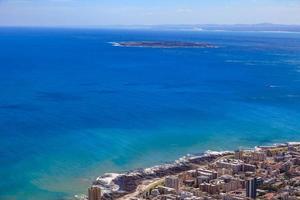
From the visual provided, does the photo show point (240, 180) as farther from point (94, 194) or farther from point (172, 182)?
point (94, 194)

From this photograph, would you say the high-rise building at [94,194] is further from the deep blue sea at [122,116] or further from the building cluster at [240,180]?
the deep blue sea at [122,116]

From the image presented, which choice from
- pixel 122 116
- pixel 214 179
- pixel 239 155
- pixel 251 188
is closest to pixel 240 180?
pixel 214 179

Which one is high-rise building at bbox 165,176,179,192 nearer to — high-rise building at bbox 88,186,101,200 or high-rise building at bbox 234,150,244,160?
high-rise building at bbox 88,186,101,200

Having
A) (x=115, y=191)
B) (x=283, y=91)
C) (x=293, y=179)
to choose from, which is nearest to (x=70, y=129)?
(x=115, y=191)

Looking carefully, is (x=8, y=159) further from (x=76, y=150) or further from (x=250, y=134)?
(x=250, y=134)

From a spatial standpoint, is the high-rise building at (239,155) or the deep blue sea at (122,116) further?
the high-rise building at (239,155)

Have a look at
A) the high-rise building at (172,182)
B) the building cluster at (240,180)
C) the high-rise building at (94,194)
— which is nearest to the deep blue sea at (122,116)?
the high-rise building at (94,194)
